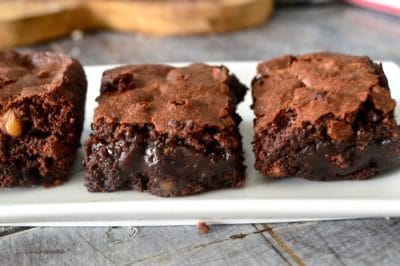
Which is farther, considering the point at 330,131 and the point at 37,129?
the point at 37,129

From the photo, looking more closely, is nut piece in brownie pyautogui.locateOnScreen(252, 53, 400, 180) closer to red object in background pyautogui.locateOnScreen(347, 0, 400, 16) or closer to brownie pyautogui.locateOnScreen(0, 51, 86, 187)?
brownie pyautogui.locateOnScreen(0, 51, 86, 187)

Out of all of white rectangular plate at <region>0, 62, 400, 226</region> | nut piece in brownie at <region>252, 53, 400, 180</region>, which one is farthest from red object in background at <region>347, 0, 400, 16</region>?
white rectangular plate at <region>0, 62, 400, 226</region>

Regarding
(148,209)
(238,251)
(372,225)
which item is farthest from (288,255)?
(148,209)

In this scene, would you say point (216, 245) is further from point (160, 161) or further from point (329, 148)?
point (329, 148)

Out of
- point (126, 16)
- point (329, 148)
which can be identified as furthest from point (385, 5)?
point (329, 148)

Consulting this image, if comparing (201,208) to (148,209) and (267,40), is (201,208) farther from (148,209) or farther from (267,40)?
(267,40)
